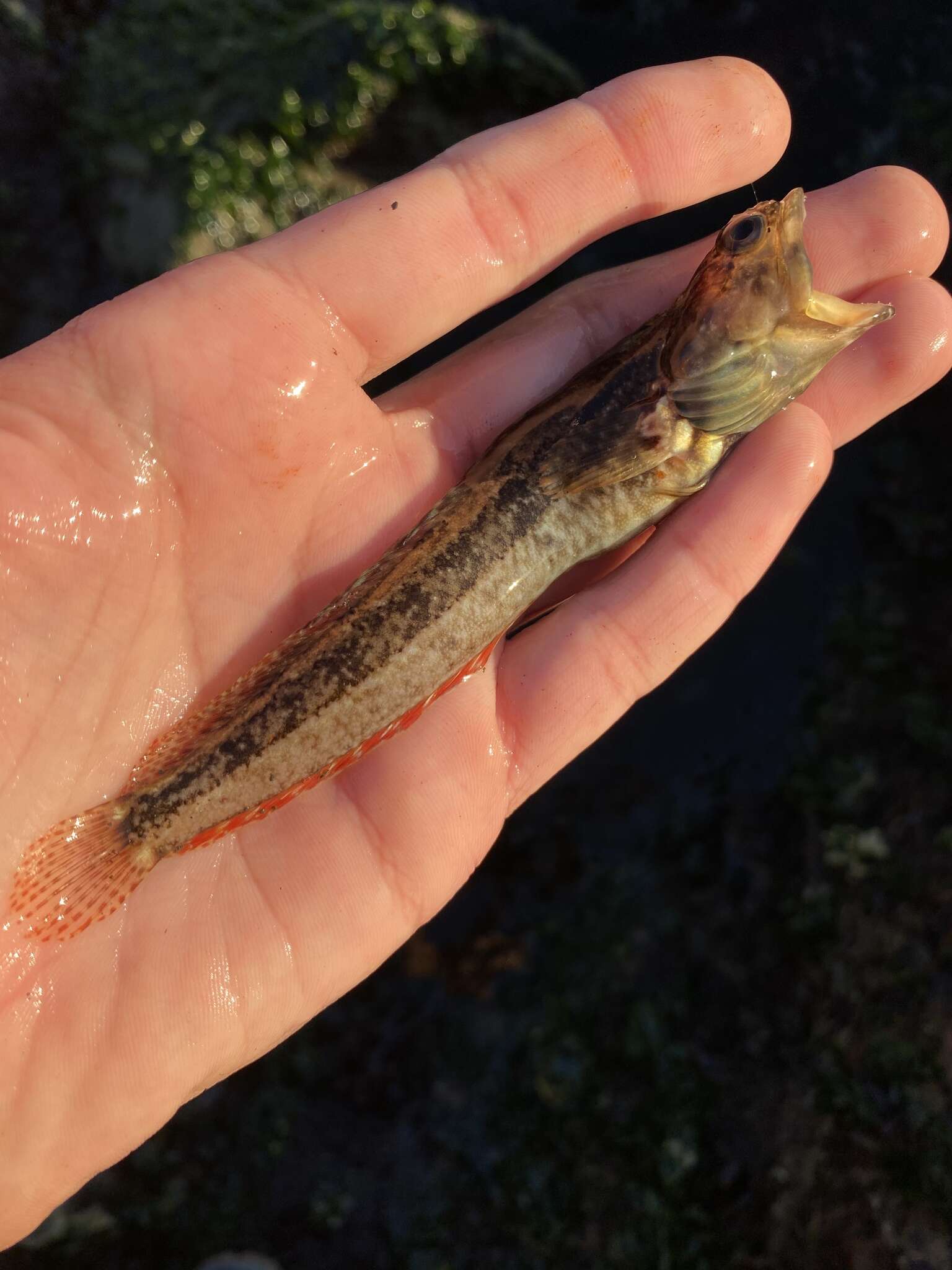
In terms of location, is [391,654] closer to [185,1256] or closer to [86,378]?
[86,378]

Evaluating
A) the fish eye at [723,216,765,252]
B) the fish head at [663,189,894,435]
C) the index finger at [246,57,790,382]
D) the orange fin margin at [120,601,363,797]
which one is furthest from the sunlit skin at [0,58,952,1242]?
the fish eye at [723,216,765,252]

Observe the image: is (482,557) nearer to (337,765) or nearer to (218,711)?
(337,765)

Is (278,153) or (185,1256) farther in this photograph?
(278,153)

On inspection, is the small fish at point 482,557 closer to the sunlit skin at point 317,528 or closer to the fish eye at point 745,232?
the fish eye at point 745,232

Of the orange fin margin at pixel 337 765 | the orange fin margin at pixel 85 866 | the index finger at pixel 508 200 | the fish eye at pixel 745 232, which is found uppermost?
the index finger at pixel 508 200

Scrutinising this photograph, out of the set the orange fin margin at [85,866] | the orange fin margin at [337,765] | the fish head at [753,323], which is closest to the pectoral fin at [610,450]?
the fish head at [753,323]

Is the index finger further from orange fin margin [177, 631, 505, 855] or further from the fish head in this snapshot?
orange fin margin [177, 631, 505, 855]

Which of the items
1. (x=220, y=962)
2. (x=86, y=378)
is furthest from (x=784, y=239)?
(x=220, y=962)

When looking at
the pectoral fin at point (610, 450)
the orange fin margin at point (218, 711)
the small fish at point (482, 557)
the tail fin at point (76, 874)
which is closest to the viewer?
the tail fin at point (76, 874)
